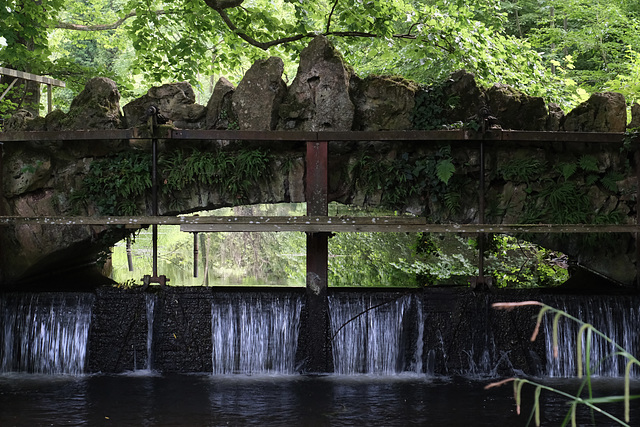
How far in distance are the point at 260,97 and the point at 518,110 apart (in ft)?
11.9

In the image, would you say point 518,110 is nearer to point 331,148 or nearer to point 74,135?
point 331,148

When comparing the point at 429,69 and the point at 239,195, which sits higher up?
the point at 429,69

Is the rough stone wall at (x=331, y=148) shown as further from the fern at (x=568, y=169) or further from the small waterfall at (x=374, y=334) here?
the small waterfall at (x=374, y=334)

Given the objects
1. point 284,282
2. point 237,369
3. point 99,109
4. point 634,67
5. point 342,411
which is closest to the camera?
point 342,411

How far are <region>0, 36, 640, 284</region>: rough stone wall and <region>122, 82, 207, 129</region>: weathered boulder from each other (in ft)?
0.05

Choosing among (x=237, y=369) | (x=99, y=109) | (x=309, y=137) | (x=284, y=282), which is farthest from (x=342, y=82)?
(x=284, y=282)

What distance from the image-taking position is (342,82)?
8.95 metres

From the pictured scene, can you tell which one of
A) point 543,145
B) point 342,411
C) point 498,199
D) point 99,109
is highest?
point 99,109

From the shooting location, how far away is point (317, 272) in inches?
344

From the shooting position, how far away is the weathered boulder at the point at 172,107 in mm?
9312

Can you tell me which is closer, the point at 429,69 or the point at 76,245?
the point at 76,245

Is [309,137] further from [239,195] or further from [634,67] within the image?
[634,67]

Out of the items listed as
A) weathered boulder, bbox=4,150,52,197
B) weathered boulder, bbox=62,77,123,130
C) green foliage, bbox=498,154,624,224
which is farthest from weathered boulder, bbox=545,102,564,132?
weathered boulder, bbox=4,150,52,197

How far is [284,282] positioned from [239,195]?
5674mm
